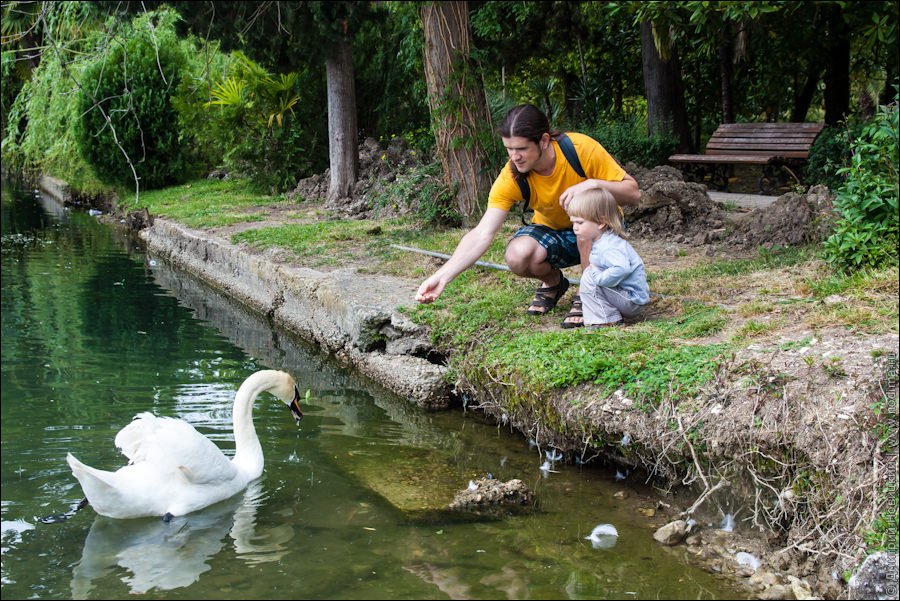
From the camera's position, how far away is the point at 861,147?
656 cm

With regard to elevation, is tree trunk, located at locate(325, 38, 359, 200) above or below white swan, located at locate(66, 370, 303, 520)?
above

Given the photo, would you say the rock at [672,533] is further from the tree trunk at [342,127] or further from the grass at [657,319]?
the tree trunk at [342,127]

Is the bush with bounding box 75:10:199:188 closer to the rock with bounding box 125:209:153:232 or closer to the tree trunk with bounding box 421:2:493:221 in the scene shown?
the rock with bounding box 125:209:153:232

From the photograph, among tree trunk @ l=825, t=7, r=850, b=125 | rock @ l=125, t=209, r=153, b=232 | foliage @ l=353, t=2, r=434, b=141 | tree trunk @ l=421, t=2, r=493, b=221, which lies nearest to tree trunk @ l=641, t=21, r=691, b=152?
tree trunk @ l=825, t=7, r=850, b=125

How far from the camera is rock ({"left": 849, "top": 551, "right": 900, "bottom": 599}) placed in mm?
3721

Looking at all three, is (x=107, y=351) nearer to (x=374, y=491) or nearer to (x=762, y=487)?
(x=374, y=491)

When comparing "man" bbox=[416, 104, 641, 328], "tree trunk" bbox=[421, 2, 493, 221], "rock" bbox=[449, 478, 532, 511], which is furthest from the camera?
"tree trunk" bbox=[421, 2, 493, 221]

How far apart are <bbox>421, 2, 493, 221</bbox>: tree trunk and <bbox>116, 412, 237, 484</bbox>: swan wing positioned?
266 inches

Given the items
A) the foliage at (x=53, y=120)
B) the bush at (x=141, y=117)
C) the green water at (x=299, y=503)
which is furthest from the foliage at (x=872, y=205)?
the foliage at (x=53, y=120)

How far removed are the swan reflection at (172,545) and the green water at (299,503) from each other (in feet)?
0.04

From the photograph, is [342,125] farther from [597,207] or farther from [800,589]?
[800,589]

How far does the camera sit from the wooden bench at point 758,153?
1434cm

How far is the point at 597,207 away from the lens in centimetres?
618

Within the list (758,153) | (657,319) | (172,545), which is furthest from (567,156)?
(758,153)
